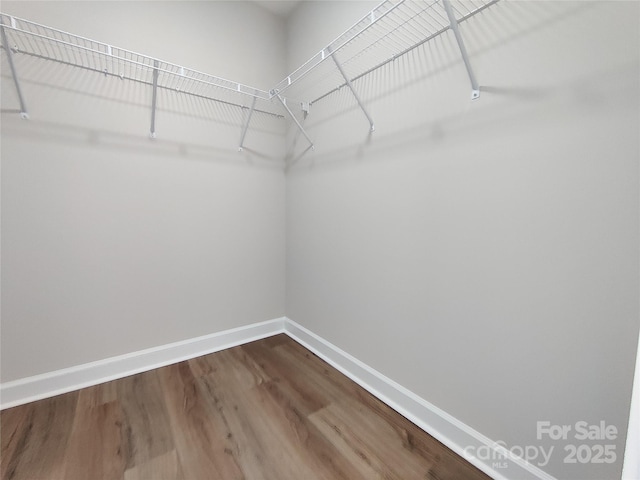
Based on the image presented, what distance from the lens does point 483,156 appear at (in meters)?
1.03

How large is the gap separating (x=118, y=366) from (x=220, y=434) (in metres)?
0.85

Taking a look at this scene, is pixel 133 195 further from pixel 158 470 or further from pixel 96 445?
pixel 158 470

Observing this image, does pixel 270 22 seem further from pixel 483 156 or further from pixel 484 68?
pixel 483 156

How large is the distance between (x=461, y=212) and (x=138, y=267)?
1.78 metres

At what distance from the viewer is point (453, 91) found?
1.10 metres

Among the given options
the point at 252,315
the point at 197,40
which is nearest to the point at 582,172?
the point at 252,315

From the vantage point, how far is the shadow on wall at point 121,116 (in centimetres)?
132

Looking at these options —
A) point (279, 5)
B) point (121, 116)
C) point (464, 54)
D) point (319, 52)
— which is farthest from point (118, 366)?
point (279, 5)

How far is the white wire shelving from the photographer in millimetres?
1037

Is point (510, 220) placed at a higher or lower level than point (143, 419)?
higher

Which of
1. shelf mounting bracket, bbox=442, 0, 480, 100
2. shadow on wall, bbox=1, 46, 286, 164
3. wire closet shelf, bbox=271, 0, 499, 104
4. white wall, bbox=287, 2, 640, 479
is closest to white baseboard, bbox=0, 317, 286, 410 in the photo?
white wall, bbox=287, 2, 640, 479

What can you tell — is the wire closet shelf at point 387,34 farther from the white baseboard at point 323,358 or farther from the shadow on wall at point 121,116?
the white baseboard at point 323,358

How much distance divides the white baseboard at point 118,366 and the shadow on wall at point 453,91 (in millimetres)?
1479

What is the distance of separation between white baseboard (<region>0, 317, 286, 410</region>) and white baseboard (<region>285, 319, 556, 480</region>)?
0.66 m
